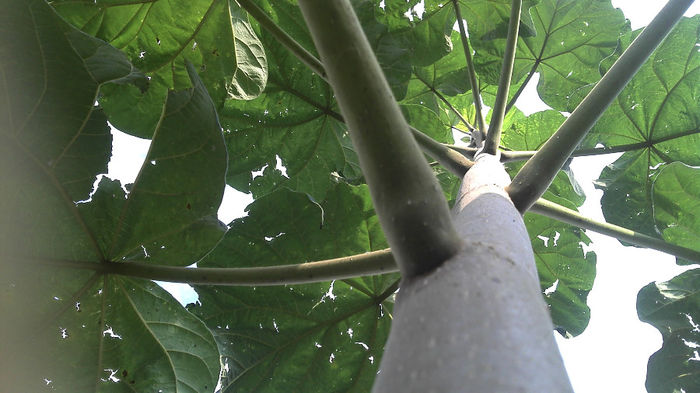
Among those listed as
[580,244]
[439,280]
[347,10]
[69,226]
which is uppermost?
[580,244]

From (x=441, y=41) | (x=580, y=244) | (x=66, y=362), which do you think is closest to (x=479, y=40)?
(x=441, y=41)

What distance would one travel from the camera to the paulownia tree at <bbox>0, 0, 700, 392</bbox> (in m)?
0.79

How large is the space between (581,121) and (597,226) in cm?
63

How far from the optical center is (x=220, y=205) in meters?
1.69

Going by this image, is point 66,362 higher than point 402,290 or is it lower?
higher

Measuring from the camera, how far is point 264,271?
4.73 feet

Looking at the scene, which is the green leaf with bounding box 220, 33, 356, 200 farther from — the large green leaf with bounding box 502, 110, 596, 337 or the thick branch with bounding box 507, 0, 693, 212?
the thick branch with bounding box 507, 0, 693, 212

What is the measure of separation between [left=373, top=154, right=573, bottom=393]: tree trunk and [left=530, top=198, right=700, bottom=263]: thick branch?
0.99m

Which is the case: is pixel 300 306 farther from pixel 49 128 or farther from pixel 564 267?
pixel 564 267

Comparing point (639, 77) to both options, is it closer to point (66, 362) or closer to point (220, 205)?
point (220, 205)

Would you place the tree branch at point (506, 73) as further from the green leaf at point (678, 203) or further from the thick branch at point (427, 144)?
the green leaf at point (678, 203)

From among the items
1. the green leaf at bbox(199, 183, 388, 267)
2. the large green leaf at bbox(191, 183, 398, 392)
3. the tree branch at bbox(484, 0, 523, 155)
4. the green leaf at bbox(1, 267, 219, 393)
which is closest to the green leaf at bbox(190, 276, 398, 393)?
the large green leaf at bbox(191, 183, 398, 392)

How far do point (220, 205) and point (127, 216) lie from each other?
324 millimetres

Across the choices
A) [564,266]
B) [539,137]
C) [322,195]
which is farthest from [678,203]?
[322,195]
